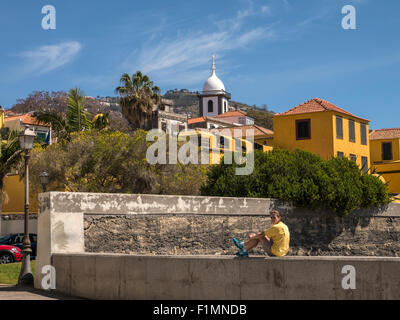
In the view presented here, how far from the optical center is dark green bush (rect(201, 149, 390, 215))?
21312mm

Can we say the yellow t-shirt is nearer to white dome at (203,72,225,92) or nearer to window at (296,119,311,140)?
window at (296,119,311,140)

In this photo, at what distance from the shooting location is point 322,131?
A: 40.9 metres

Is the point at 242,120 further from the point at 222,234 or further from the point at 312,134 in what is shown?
the point at 222,234

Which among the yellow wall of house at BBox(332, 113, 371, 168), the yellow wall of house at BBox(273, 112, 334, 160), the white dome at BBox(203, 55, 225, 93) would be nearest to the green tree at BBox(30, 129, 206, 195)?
the yellow wall of house at BBox(273, 112, 334, 160)

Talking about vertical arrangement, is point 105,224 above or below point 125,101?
below

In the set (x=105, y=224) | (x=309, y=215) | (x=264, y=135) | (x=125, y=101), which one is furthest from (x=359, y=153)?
(x=105, y=224)

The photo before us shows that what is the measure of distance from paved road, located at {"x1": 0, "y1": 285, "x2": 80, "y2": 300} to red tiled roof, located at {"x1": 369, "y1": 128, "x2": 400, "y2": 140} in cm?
4567

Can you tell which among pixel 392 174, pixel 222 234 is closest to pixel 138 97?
pixel 392 174

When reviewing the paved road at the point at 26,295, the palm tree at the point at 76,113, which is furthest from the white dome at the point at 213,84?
the paved road at the point at 26,295

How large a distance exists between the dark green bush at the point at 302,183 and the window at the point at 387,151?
28.9m
